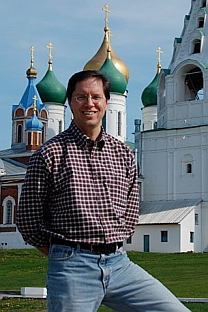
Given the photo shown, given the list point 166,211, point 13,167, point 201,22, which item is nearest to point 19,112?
point 13,167

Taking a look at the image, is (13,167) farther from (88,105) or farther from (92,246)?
(92,246)

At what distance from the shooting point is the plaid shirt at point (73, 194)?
3.88 metres

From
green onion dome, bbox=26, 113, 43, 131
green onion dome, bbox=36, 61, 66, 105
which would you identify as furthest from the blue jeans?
green onion dome, bbox=36, 61, 66, 105

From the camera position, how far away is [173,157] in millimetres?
34875

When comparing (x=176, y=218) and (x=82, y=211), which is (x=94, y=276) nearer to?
(x=82, y=211)

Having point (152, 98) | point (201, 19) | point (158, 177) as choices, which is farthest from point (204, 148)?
point (152, 98)

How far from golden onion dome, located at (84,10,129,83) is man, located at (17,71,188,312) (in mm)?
39185

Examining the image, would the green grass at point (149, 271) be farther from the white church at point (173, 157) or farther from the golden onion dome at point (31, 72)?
the golden onion dome at point (31, 72)

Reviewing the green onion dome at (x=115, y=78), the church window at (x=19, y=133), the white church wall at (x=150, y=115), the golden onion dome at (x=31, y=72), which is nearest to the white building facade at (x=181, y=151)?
the green onion dome at (x=115, y=78)

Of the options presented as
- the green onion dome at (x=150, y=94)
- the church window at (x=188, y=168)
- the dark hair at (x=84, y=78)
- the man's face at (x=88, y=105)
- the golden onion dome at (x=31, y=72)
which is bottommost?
the man's face at (x=88, y=105)

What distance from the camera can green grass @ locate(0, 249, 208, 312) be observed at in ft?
35.2

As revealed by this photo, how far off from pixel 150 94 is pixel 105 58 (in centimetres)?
380

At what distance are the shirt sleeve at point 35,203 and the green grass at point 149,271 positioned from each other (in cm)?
598

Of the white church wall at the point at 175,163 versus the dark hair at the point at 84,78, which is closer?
the dark hair at the point at 84,78
